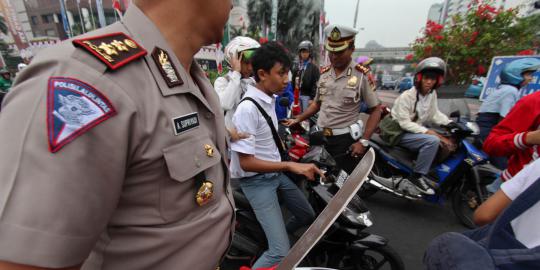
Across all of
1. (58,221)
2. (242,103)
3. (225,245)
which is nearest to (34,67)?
(58,221)

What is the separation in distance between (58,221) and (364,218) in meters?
1.76

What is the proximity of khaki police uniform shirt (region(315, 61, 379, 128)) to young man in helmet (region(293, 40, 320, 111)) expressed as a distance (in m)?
2.62

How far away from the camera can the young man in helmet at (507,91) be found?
10.5 feet

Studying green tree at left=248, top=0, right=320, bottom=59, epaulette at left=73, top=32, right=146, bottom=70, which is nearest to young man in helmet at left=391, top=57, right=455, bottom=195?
epaulette at left=73, top=32, right=146, bottom=70

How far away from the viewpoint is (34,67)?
0.52 metres

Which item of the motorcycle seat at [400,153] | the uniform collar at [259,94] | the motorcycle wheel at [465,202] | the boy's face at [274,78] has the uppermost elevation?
the boy's face at [274,78]

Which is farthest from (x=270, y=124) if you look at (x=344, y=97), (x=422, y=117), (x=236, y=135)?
(x=422, y=117)

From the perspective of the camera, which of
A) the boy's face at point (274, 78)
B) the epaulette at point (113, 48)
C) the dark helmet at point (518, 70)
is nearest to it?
the epaulette at point (113, 48)

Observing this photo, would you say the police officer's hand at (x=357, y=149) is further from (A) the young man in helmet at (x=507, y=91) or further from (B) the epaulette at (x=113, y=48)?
(B) the epaulette at (x=113, y=48)

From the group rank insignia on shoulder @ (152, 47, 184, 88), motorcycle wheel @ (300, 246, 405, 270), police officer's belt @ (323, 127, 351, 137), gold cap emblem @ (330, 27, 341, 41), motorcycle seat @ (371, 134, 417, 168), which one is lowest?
motorcycle wheel @ (300, 246, 405, 270)

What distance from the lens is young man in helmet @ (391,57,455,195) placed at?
2.96 meters

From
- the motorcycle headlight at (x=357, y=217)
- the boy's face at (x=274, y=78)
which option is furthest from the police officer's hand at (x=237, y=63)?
the motorcycle headlight at (x=357, y=217)

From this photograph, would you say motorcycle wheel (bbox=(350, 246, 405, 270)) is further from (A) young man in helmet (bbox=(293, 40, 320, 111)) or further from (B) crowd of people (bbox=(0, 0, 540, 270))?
(A) young man in helmet (bbox=(293, 40, 320, 111))

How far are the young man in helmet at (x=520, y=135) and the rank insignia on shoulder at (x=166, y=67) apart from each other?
6.40 feet
